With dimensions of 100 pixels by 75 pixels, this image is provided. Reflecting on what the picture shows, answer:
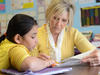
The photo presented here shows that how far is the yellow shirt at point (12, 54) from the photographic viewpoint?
853 millimetres

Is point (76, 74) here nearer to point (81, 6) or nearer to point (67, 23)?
point (67, 23)

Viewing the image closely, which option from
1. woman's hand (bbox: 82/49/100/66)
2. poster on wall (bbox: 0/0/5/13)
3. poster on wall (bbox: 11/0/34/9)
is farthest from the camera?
poster on wall (bbox: 0/0/5/13)

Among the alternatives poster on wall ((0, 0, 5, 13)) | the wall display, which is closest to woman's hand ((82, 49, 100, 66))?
the wall display

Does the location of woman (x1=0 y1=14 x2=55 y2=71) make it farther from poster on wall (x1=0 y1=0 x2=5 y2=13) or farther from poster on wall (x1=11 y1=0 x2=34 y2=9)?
poster on wall (x1=0 y1=0 x2=5 y2=13)

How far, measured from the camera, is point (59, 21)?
1.55 meters

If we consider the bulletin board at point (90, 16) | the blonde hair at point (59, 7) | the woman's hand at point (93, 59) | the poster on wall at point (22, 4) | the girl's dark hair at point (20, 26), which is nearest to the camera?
the girl's dark hair at point (20, 26)

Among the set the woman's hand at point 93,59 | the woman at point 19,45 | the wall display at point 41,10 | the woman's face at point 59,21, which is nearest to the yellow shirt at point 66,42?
the woman's face at point 59,21

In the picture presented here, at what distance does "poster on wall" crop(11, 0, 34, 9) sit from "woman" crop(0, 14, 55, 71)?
1.81 metres

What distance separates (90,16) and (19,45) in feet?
5.55

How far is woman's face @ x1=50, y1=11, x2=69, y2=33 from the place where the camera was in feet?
5.08

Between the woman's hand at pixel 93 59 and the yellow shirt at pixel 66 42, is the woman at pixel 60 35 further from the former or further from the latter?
the woman's hand at pixel 93 59

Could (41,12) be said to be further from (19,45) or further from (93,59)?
(19,45)

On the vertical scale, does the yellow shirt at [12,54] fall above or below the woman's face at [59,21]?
below

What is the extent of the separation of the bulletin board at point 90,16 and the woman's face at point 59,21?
3.00ft
